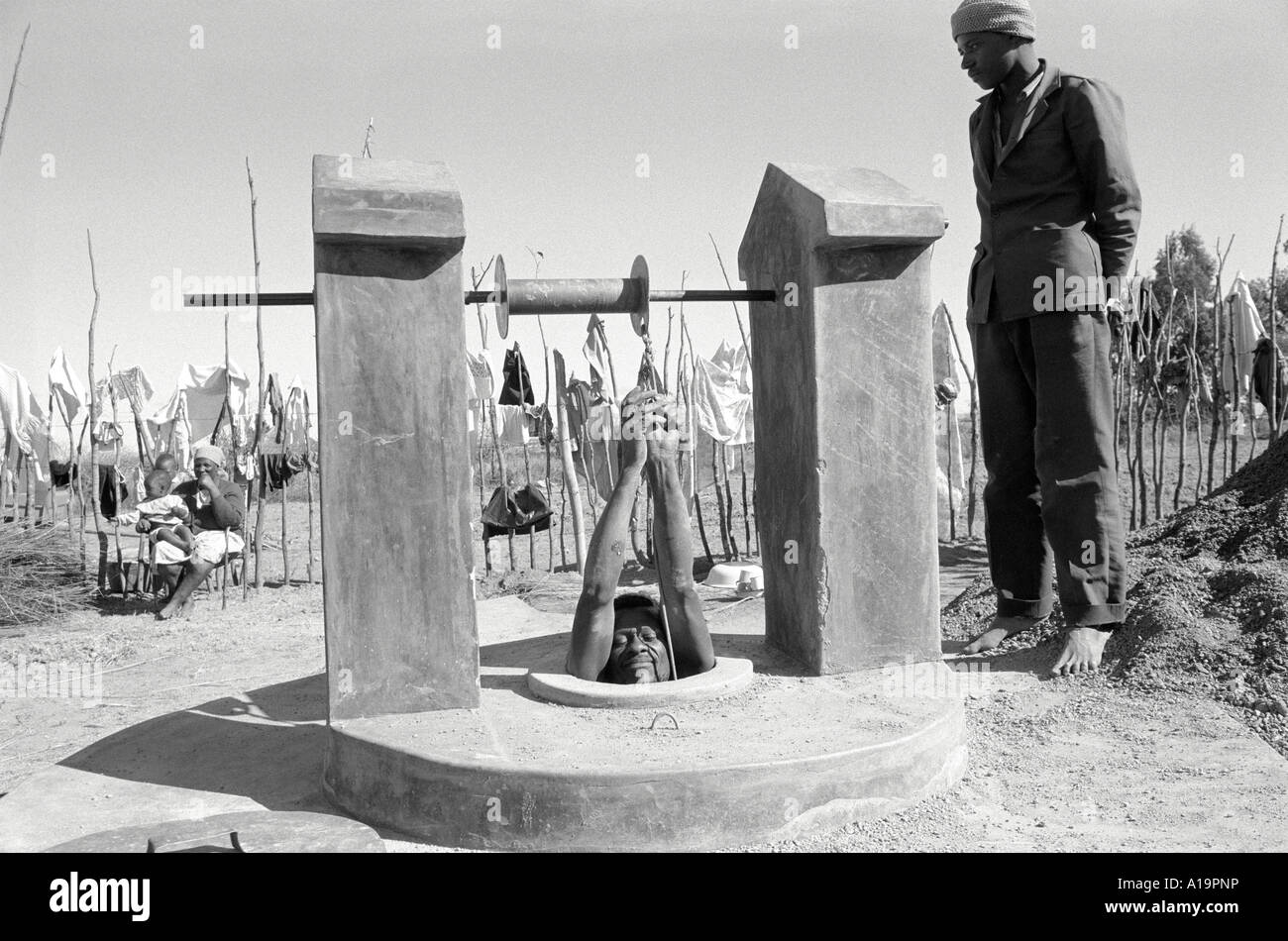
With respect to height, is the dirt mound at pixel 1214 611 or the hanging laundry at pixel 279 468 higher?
the hanging laundry at pixel 279 468

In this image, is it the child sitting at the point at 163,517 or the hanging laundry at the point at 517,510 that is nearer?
the child sitting at the point at 163,517

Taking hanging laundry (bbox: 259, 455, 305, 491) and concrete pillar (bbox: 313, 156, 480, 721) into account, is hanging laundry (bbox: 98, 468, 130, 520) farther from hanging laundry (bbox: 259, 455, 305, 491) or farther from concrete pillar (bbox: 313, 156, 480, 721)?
concrete pillar (bbox: 313, 156, 480, 721)

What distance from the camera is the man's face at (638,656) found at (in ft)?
12.3

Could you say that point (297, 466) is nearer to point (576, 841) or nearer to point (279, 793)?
point (279, 793)

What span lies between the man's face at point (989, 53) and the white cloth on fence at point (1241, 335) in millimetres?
7017

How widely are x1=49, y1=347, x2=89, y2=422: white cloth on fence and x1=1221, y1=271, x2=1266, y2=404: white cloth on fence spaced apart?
39.5 ft

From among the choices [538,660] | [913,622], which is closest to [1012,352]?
[913,622]

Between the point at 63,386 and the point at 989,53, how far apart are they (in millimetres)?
11575

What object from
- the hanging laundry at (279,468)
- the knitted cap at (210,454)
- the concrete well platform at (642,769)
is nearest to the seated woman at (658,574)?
the concrete well platform at (642,769)

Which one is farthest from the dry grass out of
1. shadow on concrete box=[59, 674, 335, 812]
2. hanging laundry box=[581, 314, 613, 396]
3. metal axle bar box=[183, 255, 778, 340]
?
metal axle bar box=[183, 255, 778, 340]

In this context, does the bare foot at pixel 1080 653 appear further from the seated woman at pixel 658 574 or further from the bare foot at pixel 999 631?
the seated woman at pixel 658 574

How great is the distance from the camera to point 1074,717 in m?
3.76

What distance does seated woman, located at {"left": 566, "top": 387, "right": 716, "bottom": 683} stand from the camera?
3.64 m

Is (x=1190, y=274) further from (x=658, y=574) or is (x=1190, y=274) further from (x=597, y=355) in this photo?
(x=658, y=574)
